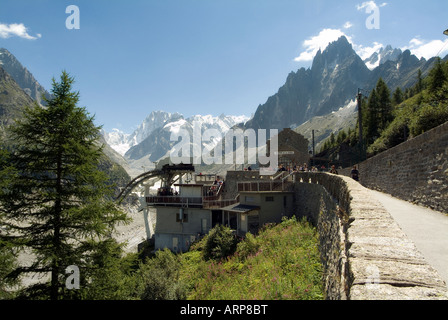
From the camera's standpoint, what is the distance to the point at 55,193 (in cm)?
1029

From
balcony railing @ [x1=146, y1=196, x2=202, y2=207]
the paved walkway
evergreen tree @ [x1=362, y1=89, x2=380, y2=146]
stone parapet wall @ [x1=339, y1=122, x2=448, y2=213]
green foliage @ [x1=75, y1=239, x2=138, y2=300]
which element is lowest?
A: green foliage @ [x1=75, y1=239, x2=138, y2=300]

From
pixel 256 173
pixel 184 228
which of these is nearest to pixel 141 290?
pixel 184 228

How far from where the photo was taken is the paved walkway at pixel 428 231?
528 centimetres

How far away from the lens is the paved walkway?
208 inches

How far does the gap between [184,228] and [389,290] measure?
112ft

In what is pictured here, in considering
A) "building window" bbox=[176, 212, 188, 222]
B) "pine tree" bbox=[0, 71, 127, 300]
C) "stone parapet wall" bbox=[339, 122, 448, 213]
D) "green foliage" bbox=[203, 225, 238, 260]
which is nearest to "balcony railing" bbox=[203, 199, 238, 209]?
"building window" bbox=[176, 212, 188, 222]

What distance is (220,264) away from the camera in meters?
20.8

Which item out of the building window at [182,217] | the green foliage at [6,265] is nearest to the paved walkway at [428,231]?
the green foliage at [6,265]

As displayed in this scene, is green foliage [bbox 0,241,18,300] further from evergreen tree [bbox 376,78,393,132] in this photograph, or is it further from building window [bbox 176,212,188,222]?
evergreen tree [bbox 376,78,393,132]

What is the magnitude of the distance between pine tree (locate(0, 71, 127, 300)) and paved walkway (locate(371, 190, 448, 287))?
10252 mm

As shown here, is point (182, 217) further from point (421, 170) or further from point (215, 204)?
point (421, 170)

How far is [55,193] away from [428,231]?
11.9 m

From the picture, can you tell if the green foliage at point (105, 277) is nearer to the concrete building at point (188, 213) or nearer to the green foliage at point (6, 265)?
the green foliage at point (6, 265)
